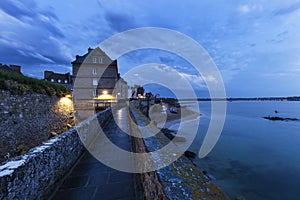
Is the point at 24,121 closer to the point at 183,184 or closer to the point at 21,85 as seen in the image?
the point at 21,85

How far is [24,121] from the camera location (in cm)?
664

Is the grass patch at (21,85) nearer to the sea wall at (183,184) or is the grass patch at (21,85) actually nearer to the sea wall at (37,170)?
the sea wall at (37,170)

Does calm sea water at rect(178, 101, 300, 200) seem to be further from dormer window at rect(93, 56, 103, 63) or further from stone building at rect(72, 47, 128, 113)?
dormer window at rect(93, 56, 103, 63)

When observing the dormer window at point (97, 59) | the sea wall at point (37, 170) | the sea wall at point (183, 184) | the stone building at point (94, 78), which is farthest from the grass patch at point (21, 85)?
the dormer window at point (97, 59)

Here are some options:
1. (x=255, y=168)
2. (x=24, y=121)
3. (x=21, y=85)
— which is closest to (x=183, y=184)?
(x=24, y=121)

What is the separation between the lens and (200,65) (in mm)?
12258

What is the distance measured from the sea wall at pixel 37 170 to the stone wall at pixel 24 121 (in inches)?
172

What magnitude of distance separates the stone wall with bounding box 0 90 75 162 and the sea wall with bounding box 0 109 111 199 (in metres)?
4.37

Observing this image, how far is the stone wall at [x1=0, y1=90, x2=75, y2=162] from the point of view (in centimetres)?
561

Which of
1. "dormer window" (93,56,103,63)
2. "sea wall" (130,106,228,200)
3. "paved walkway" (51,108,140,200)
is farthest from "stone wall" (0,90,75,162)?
"dormer window" (93,56,103,63)

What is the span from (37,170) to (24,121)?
630cm

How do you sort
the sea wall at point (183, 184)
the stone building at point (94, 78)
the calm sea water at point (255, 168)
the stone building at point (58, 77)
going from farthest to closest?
the stone building at point (58, 77)
the stone building at point (94, 78)
the calm sea water at point (255, 168)
the sea wall at point (183, 184)

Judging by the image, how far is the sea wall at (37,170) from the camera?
5.43ft

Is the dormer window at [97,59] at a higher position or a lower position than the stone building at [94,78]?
higher
